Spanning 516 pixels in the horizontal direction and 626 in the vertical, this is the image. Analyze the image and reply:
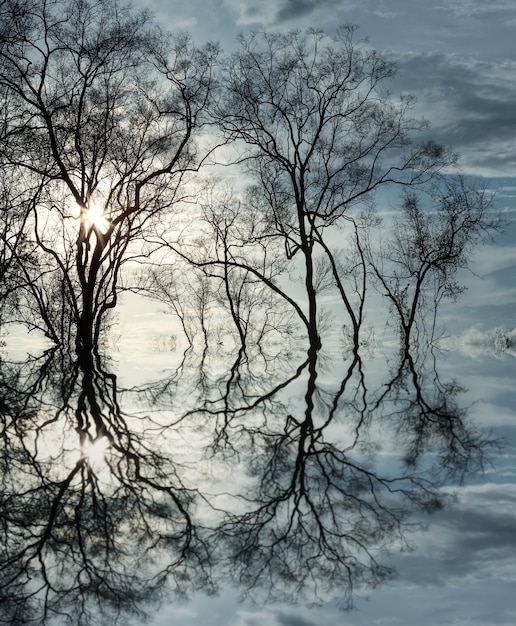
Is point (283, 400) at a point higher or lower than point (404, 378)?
lower

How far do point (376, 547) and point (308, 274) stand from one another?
1966 centimetres

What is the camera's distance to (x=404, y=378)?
546 inches

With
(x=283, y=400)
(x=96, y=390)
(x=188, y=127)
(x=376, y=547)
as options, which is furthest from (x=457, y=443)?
(x=188, y=127)

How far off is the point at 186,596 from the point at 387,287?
27.1 m

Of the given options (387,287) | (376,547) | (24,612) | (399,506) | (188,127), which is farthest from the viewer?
(387,287)

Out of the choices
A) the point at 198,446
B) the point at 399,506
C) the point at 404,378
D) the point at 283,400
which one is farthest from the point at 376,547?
the point at 404,378

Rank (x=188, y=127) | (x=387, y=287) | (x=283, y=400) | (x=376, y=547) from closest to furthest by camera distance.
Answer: (x=376, y=547), (x=283, y=400), (x=188, y=127), (x=387, y=287)

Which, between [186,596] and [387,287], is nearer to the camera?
[186,596]

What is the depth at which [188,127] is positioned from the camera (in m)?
22.5

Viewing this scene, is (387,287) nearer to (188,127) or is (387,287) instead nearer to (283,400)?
(188,127)

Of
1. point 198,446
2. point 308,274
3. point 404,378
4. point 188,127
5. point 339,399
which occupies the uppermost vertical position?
point 188,127

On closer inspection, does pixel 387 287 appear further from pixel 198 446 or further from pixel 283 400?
pixel 198 446

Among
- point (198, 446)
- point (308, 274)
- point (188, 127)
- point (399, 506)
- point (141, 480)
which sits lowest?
point (399, 506)

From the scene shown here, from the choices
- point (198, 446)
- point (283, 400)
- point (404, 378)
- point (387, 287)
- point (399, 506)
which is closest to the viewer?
point (399, 506)
